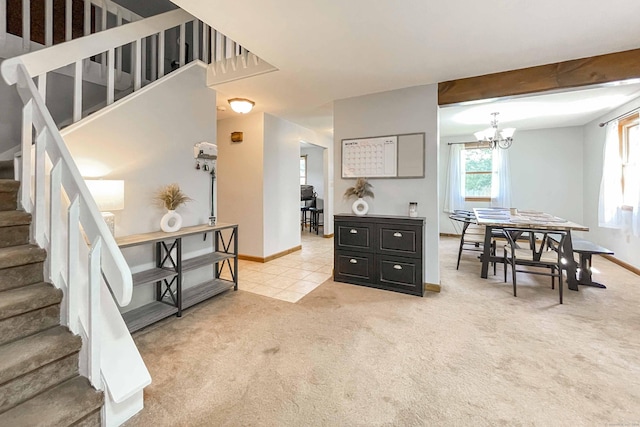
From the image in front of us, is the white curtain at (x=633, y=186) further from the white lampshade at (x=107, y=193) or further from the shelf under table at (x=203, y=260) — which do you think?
the white lampshade at (x=107, y=193)

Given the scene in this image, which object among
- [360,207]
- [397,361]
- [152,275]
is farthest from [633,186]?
[152,275]

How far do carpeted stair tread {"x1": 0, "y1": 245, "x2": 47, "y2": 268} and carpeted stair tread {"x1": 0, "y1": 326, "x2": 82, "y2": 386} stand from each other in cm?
42

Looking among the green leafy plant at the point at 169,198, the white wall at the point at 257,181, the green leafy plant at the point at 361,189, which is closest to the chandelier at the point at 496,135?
the green leafy plant at the point at 361,189

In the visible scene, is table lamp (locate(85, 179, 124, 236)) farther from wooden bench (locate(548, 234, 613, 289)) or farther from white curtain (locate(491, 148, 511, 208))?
white curtain (locate(491, 148, 511, 208))

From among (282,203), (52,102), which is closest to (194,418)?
(52,102)

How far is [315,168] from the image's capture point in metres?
8.59

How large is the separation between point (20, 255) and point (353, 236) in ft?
9.21

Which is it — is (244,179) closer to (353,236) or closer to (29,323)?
(353,236)

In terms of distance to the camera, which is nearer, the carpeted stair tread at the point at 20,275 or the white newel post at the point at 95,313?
the white newel post at the point at 95,313

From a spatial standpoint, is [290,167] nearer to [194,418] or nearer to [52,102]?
[52,102]

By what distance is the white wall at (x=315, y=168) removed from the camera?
8461 millimetres

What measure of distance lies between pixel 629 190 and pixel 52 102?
6931 millimetres

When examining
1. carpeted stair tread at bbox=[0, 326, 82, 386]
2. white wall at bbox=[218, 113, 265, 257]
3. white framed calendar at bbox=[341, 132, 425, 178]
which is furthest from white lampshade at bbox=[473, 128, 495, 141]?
carpeted stair tread at bbox=[0, 326, 82, 386]

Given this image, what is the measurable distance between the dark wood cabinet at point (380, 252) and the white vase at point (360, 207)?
16 cm
